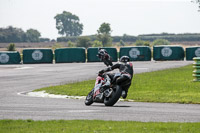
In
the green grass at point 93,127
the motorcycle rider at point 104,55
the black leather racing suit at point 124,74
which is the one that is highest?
the motorcycle rider at point 104,55

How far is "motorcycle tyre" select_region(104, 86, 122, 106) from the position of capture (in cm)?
1797

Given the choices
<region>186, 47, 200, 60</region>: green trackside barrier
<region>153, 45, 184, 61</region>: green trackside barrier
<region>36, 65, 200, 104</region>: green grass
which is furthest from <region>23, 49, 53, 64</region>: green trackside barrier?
<region>36, 65, 200, 104</region>: green grass

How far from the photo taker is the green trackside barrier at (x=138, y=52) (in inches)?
2638

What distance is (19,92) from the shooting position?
27672mm

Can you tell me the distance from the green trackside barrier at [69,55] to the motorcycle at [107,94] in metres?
48.1

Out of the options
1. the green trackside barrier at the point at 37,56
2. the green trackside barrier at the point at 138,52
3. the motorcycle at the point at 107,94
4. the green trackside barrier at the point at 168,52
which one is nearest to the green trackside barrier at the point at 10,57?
the green trackside barrier at the point at 37,56

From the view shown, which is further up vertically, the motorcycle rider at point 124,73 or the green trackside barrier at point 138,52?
the motorcycle rider at point 124,73

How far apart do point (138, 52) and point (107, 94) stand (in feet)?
160

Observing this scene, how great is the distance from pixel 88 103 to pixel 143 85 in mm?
10111

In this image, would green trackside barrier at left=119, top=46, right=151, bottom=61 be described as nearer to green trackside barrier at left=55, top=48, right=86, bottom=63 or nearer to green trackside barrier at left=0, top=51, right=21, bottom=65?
green trackside barrier at left=55, top=48, right=86, bottom=63

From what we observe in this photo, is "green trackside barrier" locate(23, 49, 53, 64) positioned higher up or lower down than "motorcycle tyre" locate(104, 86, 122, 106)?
lower down

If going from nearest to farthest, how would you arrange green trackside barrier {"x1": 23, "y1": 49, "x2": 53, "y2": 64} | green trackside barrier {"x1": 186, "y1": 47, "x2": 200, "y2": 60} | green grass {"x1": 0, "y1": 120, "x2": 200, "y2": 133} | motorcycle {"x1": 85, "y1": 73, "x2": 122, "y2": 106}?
green grass {"x1": 0, "y1": 120, "x2": 200, "y2": 133} → motorcycle {"x1": 85, "y1": 73, "x2": 122, "y2": 106} → green trackside barrier {"x1": 186, "y1": 47, "x2": 200, "y2": 60} → green trackside barrier {"x1": 23, "y1": 49, "x2": 53, "y2": 64}

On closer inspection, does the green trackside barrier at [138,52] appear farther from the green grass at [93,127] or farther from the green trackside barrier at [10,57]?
the green grass at [93,127]

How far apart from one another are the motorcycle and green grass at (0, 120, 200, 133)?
152 inches
